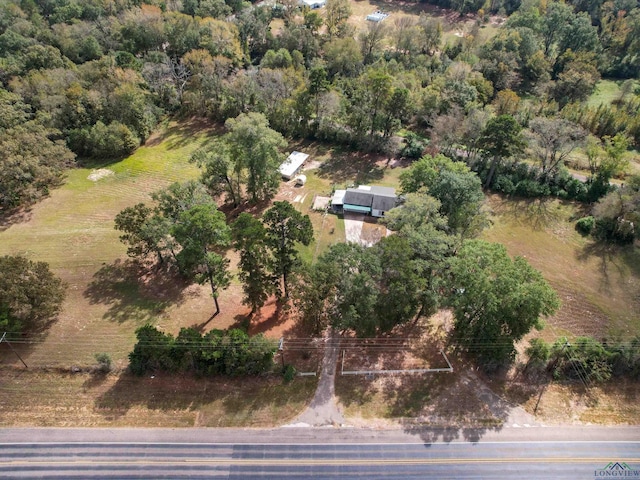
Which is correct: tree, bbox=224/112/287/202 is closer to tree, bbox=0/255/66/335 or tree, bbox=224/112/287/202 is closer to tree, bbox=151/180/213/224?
tree, bbox=151/180/213/224

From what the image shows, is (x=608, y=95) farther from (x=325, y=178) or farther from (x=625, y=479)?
(x=625, y=479)

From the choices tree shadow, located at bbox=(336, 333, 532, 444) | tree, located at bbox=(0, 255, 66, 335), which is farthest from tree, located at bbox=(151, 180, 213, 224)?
tree shadow, located at bbox=(336, 333, 532, 444)

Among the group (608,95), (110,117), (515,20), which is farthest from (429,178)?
(515,20)

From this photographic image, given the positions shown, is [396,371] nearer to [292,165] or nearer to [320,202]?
[320,202]

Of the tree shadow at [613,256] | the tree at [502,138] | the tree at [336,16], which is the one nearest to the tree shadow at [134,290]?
the tree at [502,138]

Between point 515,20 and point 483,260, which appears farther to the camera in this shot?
point 515,20

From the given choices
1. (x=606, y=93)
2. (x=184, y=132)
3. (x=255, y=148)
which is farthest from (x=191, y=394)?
(x=606, y=93)

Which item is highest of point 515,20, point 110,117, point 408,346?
point 515,20
